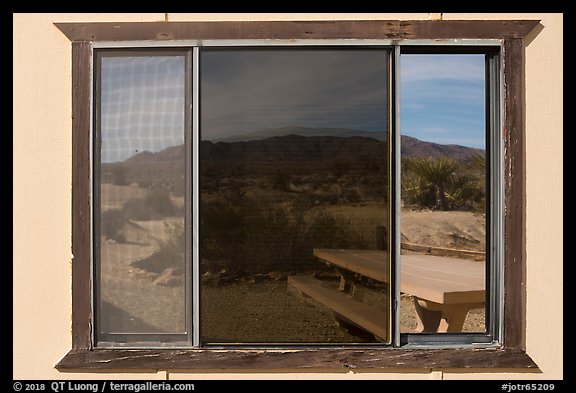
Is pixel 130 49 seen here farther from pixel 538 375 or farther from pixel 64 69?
pixel 538 375

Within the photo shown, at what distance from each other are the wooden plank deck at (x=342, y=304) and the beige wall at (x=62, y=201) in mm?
300

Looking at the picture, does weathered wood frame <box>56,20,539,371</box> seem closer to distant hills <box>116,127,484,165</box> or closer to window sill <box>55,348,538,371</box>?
window sill <box>55,348,538,371</box>

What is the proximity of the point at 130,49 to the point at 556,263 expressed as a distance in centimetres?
261

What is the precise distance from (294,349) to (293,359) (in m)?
0.05

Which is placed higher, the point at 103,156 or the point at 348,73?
the point at 348,73

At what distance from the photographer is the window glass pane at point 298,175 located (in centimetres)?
333

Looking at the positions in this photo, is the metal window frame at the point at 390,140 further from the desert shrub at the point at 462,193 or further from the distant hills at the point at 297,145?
the desert shrub at the point at 462,193

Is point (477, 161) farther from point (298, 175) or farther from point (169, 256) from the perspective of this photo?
point (169, 256)

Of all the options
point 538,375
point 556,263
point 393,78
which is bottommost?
point 538,375

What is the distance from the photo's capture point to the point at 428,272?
4.78 meters

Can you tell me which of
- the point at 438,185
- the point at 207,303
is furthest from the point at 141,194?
the point at 438,185

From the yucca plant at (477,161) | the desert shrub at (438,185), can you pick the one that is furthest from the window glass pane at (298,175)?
the desert shrub at (438,185)

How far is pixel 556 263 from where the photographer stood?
11.3ft

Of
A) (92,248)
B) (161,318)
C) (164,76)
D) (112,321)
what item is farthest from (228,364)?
(164,76)
